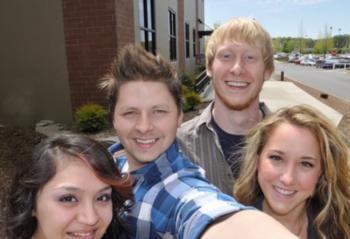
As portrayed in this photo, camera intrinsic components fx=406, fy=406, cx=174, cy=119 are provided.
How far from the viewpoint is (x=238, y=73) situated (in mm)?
2572

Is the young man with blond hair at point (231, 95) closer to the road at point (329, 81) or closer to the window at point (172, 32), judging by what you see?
the window at point (172, 32)

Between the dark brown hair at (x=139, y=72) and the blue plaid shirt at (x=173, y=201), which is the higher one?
the dark brown hair at (x=139, y=72)

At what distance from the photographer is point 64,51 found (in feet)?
28.3

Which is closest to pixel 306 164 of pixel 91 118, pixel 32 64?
pixel 91 118

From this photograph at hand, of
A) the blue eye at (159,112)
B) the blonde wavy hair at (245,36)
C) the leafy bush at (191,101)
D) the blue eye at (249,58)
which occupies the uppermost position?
the blonde wavy hair at (245,36)

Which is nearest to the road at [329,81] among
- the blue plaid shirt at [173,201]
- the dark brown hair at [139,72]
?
the dark brown hair at [139,72]

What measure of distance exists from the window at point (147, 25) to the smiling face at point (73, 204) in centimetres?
967

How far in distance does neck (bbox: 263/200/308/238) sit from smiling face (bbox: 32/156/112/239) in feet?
3.38

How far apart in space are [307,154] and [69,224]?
1248mm

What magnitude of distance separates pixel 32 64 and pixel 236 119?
7.29 metres

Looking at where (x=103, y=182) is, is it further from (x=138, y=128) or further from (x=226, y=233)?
(x=226, y=233)

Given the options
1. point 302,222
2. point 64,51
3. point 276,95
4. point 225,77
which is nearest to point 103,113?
point 64,51

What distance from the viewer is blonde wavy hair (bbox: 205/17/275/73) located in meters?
2.59

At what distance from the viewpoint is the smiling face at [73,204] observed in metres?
1.52
